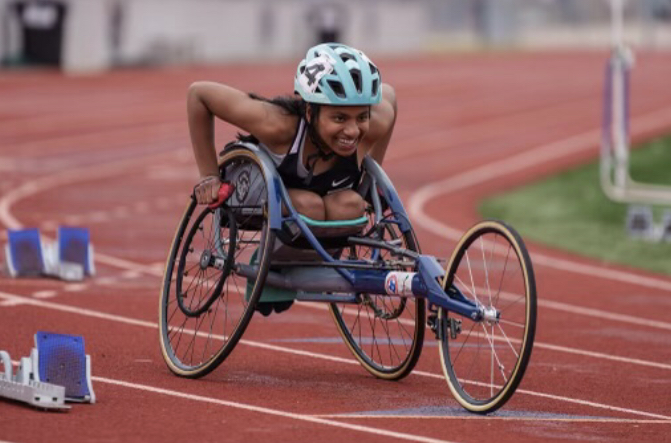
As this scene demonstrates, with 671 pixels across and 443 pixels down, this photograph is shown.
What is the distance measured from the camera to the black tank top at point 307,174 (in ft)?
29.4

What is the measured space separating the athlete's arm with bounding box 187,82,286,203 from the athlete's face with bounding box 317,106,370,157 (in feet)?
0.78

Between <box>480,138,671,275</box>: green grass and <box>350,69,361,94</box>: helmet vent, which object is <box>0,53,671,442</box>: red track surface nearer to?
<box>480,138,671,275</box>: green grass

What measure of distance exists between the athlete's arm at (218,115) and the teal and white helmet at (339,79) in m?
0.22

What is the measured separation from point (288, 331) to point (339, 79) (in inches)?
118

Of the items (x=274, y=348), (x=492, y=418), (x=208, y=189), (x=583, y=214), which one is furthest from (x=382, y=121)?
(x=583, y=214)

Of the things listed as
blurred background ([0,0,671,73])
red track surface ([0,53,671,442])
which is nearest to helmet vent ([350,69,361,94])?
red track surface ([0,53,671,442])

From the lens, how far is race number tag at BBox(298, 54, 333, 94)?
348 inches

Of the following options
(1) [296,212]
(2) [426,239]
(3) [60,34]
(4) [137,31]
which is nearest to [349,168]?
(1) [296,212]

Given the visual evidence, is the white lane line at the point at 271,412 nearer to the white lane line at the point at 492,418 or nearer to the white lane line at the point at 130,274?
the white lane line at the point at 492,418

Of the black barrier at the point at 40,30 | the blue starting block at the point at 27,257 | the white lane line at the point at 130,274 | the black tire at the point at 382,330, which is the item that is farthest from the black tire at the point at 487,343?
the black barrier at the point at 40,30

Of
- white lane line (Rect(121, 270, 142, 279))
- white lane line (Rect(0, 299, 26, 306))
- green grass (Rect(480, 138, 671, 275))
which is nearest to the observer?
white lane line (Rect(0, 299, 26, 306))

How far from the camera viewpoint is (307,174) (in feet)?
29.5

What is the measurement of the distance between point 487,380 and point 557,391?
429mm

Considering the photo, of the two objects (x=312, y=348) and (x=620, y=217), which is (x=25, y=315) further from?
(x=620, y=217)
